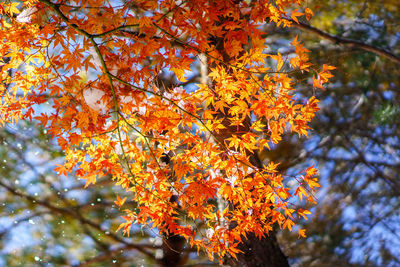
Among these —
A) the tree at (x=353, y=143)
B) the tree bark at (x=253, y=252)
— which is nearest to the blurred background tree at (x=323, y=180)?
the tree at (x=353, y=143)

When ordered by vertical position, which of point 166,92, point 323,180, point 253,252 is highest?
point 323,180

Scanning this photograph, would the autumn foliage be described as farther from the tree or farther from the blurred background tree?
the tree

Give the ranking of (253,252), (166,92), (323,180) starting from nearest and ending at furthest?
1. (166,92)
2. (253,252)
3. (323,180)

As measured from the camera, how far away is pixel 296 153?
3768 millimetres

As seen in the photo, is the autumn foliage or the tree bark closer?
the autumn foliage

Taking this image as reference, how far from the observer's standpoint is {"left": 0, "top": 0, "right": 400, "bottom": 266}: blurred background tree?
301cm

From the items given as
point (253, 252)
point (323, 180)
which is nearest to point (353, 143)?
point (323, 180)

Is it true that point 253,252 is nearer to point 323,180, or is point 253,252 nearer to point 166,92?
point 166,92

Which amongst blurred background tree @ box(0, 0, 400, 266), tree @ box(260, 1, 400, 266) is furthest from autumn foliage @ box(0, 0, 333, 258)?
tree @ box(260, 1, 400, 266)

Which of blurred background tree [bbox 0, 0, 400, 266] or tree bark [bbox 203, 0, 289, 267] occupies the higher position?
blurred background tree [bbox 0, 0, 400, 266]

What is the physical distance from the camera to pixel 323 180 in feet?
12.3

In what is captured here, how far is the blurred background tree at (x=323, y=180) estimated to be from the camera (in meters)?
3.01

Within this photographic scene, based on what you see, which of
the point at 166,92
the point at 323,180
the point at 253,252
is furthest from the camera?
A: the point at 323,180

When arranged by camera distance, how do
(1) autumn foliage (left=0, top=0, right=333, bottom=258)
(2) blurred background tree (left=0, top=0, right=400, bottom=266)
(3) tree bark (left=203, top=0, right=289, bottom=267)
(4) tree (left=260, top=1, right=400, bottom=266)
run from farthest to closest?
(4) tree (left=260, top=1, right=400, bottom=266) → (2) blurred background tree (left=0, top=0, right=400, bottom=266) → (3) tree bark (left=203, top=0, right=289, bottom=267) → (1) autumn foliage (left=0, top=0, right=333, bottom=258)
